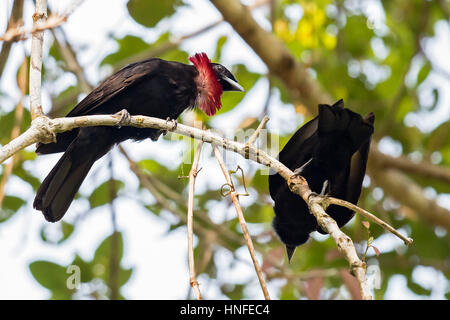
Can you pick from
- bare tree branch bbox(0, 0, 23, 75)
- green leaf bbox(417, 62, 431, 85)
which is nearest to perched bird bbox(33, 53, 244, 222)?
bare tree branch bbox(0, 0, 23, 75)

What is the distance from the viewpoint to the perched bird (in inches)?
146

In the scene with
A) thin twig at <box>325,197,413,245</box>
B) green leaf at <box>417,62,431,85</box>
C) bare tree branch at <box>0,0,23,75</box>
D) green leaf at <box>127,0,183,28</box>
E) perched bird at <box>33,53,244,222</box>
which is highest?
green leaf at <box>417,62,431,85</box>

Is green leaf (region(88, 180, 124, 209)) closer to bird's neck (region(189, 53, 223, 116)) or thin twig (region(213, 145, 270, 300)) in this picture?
bird's neck (region(189, 53, 223, 116))

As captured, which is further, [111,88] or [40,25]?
[111,88]

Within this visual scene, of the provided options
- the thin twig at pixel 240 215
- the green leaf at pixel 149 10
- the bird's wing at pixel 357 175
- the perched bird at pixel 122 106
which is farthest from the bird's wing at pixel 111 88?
the bird's wing at pixel 357 175

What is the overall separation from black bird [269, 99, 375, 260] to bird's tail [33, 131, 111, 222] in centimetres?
123

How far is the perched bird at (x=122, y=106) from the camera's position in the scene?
3.70 m

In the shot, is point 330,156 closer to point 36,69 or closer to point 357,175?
point 357,175

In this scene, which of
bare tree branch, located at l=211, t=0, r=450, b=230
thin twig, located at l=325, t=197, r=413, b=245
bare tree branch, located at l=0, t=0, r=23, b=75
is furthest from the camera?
bare tree branch, located at l=211, t=0, r=450, b=230

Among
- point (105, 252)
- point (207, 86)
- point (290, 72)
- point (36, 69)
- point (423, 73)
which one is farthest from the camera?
point (423, 73)

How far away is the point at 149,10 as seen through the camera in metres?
4.35

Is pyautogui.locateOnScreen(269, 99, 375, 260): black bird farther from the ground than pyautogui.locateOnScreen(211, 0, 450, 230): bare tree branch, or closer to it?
closer to it

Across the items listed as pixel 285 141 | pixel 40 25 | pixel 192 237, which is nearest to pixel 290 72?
pixel 285 141

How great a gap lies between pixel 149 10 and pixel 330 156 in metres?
1.80
